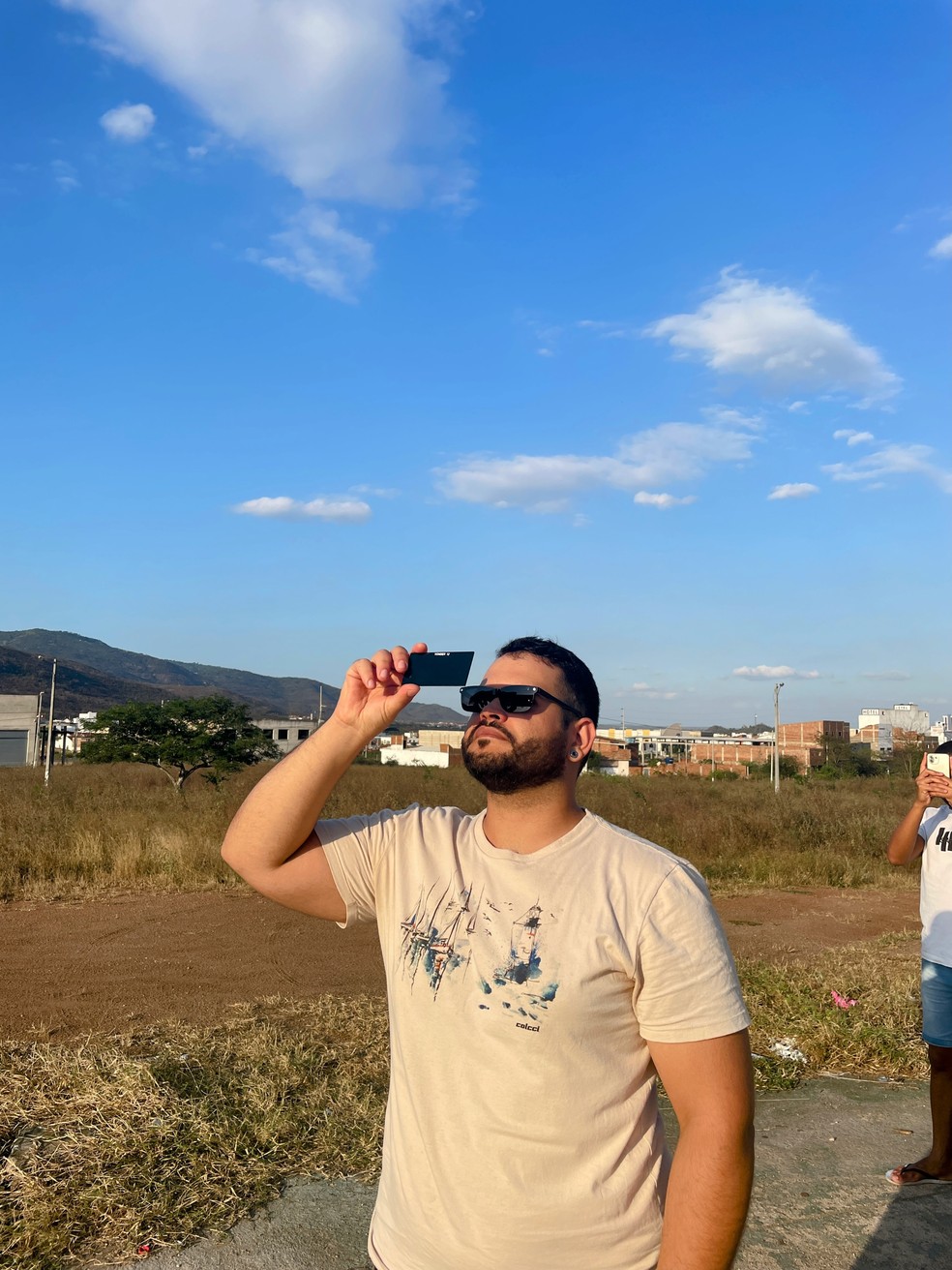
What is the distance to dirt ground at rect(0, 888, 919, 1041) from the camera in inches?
251

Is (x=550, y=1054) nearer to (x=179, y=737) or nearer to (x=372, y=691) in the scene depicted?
(x=372, y=691)

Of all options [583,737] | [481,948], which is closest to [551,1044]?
[481,948]

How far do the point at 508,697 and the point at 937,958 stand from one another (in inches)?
115

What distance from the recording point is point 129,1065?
173 inches

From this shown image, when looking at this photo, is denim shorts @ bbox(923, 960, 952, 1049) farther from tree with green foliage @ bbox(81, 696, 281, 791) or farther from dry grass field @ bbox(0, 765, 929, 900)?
tree with green foliage @ bbox(81, 696, 281, 791)

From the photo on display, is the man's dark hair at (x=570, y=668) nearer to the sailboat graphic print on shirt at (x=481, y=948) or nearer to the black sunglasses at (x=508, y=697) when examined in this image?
the black sunglasses at (x=508, y=697)

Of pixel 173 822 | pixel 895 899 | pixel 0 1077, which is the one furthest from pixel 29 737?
pixel 0 1077

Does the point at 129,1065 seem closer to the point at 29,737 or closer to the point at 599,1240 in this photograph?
the point at 599,1240

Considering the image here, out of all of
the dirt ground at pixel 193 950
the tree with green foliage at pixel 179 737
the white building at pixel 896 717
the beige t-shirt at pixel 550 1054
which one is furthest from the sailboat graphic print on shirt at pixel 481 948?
the white building at pixel 896 717

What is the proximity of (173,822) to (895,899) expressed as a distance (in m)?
9.36

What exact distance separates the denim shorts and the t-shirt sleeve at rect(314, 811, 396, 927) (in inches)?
113

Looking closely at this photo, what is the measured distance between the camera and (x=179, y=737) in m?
29.5

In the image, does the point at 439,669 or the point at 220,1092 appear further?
the point at 220,1092

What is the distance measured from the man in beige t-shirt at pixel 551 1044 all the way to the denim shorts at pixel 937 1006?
2.64 metres
